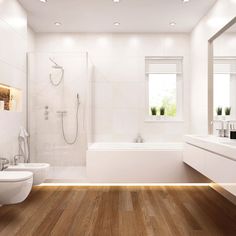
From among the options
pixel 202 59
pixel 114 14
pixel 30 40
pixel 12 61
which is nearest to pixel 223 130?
pixel 202 59

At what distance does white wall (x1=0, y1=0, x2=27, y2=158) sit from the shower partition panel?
0.17 metres

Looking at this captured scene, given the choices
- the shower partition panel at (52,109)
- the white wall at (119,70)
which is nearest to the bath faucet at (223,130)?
the white wall at (119,70)

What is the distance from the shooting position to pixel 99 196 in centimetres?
373

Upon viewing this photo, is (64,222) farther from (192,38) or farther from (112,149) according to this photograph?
(192,38)

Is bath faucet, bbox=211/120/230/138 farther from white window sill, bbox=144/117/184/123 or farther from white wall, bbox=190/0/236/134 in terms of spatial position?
white window sill, bbox=144/117/184/123

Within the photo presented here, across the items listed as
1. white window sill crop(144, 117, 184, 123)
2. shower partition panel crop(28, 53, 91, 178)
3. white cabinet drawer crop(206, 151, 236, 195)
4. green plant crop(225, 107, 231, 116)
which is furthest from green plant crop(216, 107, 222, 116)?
shower partition panel crop(28, 53, 91, 178)

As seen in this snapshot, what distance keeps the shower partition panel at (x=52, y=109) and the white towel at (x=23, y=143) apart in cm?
13

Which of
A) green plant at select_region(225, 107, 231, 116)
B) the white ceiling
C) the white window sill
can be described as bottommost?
the white window sill

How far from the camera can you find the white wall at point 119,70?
5238 mm

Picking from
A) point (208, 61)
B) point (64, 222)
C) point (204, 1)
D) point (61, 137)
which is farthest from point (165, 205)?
point (204, 1)

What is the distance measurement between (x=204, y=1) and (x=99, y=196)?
3133 millimetres

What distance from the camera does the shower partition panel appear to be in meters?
4.39

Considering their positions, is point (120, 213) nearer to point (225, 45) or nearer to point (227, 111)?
point (227, 111)

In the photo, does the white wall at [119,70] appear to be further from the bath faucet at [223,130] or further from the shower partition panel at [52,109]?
the bath faucet at [223,130]
